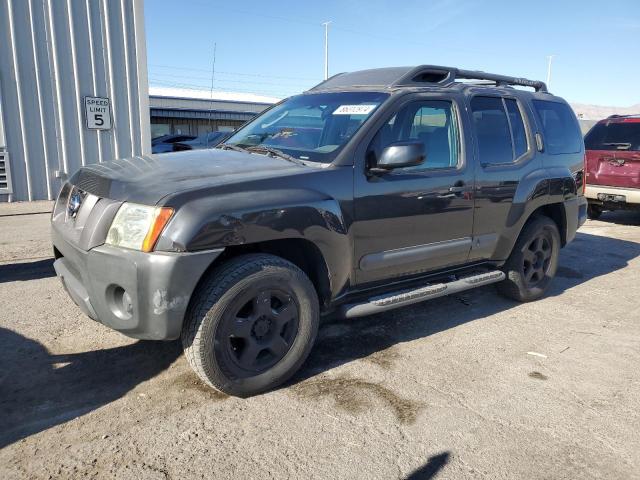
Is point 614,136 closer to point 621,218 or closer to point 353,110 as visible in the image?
point 621,218

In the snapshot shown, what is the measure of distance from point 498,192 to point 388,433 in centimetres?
230

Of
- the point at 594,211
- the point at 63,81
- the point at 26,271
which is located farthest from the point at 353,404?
the point at 594,211

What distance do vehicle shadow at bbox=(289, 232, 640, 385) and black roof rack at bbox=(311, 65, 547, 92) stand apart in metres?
1.89

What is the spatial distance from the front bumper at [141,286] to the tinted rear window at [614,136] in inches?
332

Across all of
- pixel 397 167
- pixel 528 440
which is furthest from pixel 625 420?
pixel 397 167

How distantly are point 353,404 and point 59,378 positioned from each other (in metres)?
1.79

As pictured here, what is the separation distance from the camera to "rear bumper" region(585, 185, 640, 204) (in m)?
8.23

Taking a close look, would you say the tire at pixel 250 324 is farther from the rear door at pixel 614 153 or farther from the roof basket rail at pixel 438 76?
the rear door at pixel 614 153

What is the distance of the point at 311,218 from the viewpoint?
9.62ft

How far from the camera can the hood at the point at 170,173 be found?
2.67 metres

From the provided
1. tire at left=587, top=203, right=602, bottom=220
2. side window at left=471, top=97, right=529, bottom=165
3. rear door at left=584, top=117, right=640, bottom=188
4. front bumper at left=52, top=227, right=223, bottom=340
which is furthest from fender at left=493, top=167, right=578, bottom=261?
tire at left=587, top=203, right=602, bottom=220

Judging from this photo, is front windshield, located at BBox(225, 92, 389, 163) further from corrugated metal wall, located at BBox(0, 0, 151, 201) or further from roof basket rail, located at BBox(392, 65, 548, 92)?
corrugated metal wall, located at BBox(0, 0, 151, 201)

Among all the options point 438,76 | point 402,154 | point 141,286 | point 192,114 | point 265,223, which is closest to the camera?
point 141,286

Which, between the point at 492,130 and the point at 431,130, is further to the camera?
the point at 492,130
